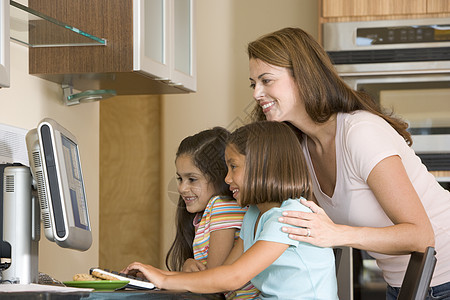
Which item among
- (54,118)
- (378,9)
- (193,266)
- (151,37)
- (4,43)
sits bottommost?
(193,266)

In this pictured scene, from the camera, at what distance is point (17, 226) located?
1.47 meters

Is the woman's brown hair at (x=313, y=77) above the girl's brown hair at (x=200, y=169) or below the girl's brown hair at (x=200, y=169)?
above

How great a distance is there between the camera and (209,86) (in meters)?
3.49

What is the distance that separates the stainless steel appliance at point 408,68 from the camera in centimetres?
268

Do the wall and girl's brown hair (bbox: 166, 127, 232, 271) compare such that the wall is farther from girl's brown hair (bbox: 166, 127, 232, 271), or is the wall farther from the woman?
the woman

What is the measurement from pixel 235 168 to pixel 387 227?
15.2 inches

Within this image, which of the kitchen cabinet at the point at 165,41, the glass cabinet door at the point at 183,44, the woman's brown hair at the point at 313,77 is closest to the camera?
the woman's brown hair at the point at 313,77

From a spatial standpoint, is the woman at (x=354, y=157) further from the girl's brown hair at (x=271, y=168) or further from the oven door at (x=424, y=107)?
the oven door at (x=424, y=107)

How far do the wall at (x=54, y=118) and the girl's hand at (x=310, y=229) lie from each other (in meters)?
0.95

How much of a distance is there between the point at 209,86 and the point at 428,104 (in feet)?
3.98

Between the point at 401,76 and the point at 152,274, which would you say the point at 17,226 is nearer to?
the point at 152,274

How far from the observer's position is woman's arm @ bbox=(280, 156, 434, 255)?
58.2 inches

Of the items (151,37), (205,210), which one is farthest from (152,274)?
(151,37)

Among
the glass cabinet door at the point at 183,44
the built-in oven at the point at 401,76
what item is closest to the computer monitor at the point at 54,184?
the glass cabinet door at the point at 183,44
